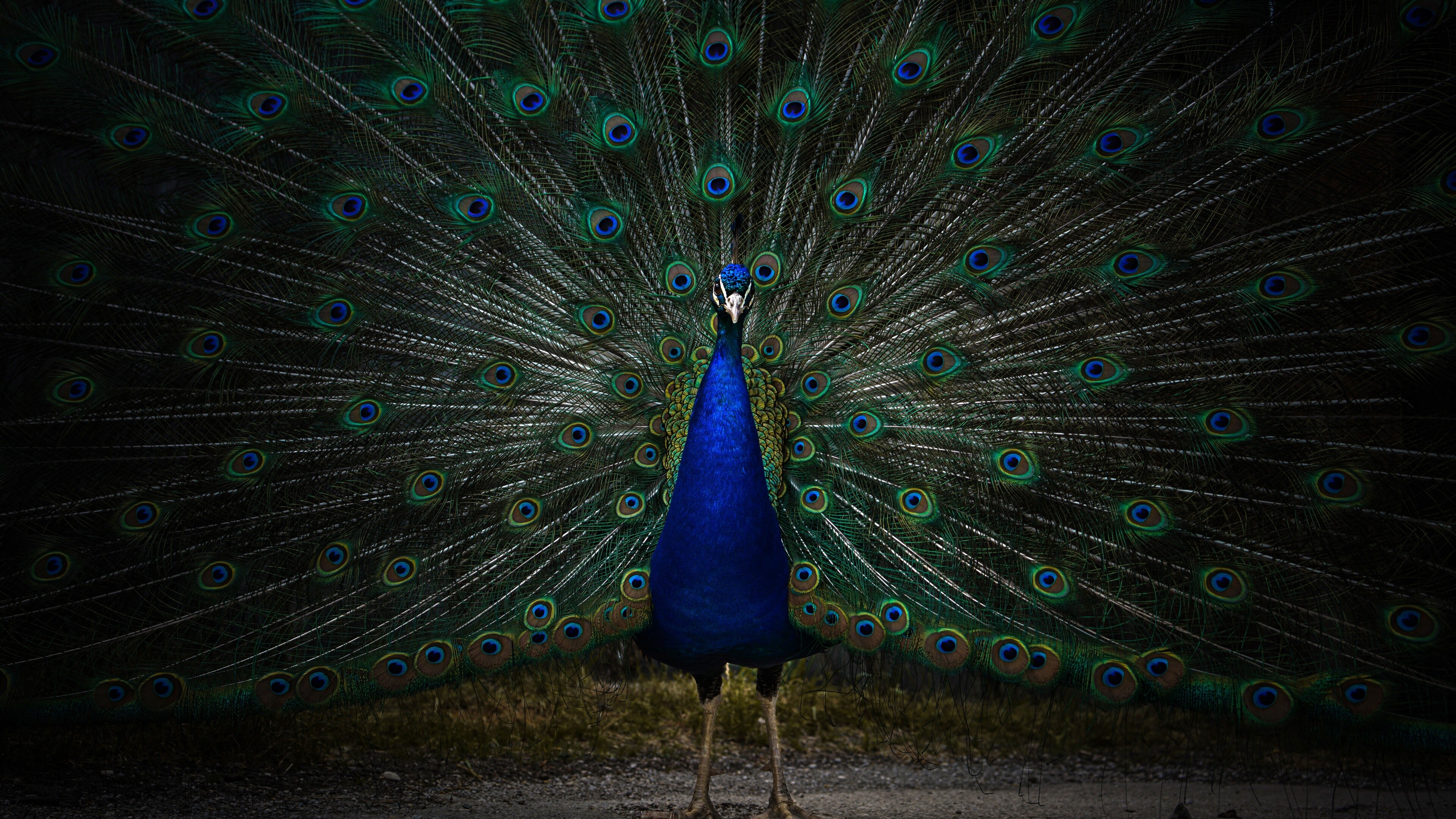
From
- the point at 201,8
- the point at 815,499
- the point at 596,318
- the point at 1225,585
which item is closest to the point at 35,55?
the point at 201,8

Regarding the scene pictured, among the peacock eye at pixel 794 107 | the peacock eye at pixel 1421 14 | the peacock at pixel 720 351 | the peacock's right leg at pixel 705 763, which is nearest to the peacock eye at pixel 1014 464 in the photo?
the peacock at pixel 720 351

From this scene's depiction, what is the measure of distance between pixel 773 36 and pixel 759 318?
36.7 inches

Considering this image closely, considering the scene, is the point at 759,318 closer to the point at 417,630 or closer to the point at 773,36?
the point at 773,36

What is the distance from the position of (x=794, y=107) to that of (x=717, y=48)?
31 cm

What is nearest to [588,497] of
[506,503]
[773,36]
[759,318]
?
[506,503]

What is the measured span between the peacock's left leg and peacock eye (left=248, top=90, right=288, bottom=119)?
94.8 inches

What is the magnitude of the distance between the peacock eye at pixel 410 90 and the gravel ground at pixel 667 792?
2.37m

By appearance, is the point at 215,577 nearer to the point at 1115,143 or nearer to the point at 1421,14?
the point at 1115,143

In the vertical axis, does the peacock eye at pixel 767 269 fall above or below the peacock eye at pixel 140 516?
above

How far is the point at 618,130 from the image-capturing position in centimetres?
330

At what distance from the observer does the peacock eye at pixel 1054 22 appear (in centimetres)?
310

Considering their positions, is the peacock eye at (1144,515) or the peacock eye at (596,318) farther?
the peacock eye at (596,318)

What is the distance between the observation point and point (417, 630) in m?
3.14

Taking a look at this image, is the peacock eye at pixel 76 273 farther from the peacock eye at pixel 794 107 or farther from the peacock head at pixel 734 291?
the peacock eye at pixel 794 107
